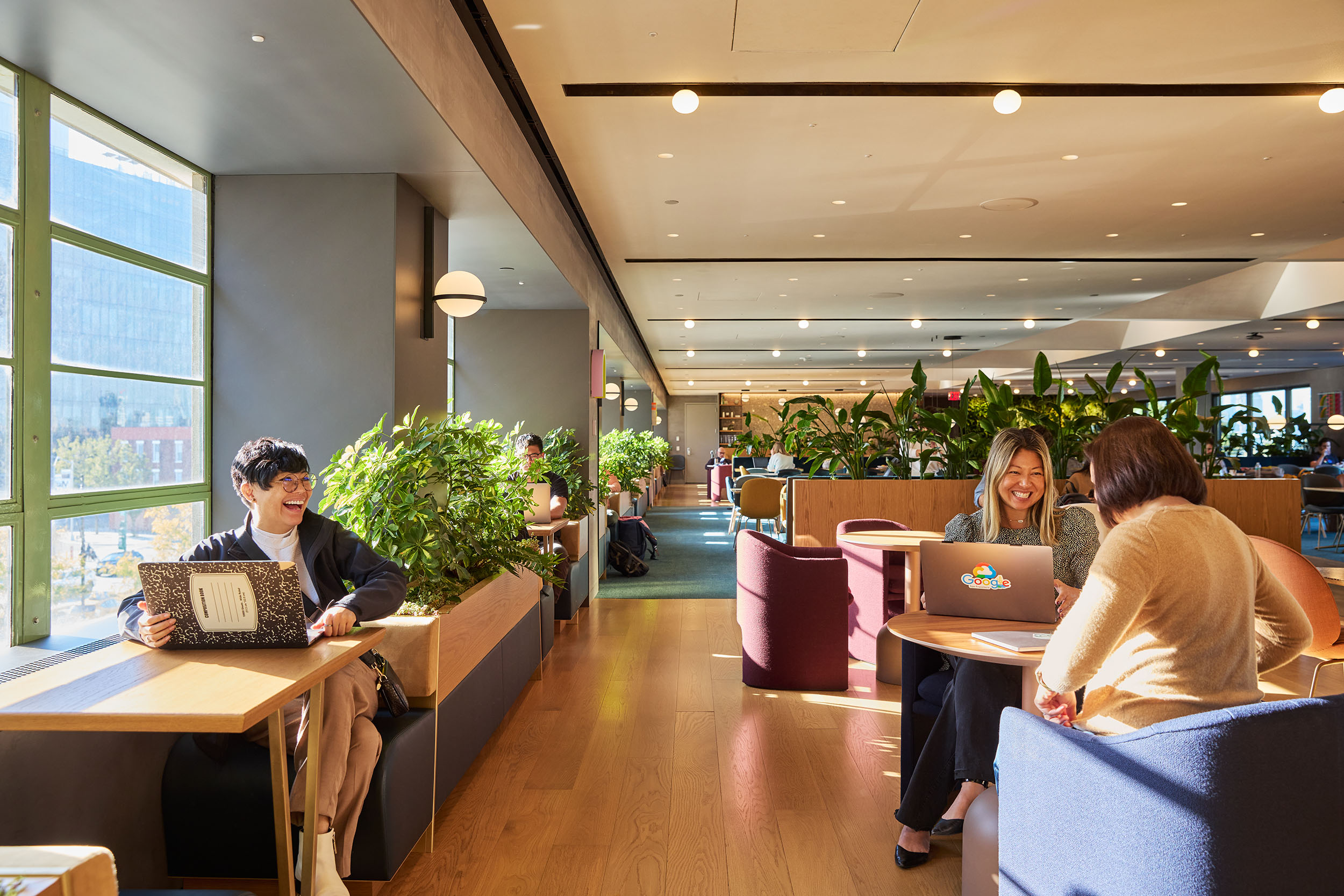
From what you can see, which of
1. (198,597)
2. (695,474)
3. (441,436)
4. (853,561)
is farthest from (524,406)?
(695,474)

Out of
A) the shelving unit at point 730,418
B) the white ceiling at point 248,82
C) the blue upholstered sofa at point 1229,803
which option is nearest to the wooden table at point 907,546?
the white ceiling at point 248,82

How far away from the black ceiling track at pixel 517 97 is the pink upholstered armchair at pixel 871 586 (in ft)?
9.18

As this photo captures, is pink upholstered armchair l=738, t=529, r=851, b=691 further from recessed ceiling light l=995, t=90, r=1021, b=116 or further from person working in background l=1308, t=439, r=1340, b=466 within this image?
person working in background l=1308, t=439, r=1340, b=466

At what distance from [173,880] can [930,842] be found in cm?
223

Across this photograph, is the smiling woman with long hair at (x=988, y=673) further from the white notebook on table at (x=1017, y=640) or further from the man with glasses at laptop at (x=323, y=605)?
the man with glasses at laptop at (x=323, y=605)

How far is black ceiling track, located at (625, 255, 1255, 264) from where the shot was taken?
A: 7.86m

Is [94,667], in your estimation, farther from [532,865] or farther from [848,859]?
[848,859]

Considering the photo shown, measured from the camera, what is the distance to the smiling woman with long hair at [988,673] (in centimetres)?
251

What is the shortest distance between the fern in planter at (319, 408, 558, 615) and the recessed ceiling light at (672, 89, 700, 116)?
1.81 m

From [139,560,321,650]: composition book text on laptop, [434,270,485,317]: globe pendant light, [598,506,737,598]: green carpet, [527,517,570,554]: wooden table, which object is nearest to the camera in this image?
[139,560,321,650]: composition book text on laptop

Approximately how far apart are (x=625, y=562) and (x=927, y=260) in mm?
4061

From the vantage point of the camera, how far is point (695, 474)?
2731cm

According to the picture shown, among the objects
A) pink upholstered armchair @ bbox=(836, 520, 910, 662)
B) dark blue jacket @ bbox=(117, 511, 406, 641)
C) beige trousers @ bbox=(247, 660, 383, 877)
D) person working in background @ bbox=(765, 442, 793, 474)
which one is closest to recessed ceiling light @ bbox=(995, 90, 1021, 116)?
pink upholstered armchair @ bbox=(836, 520, 910, 662)

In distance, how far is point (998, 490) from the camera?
3.21 m
